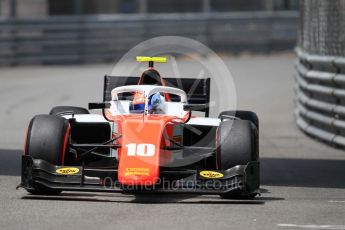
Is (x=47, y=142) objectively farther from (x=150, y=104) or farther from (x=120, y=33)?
(x=120, y=33)

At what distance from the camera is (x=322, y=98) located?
16078mm

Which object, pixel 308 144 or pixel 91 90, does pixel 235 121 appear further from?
pixel 91 90

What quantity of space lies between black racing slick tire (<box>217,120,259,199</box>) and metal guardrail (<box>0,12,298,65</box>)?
20.5 meters

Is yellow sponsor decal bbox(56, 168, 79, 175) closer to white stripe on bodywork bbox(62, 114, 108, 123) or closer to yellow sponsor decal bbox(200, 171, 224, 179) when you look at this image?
white stripe on bodywork bbox(62, 114, 108, 123)

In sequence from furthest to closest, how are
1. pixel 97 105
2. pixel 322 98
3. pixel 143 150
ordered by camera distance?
pixel 322 98 < pixel 97 105 < pixel 143 150

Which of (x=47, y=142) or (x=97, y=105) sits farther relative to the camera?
(x=97, y=105)

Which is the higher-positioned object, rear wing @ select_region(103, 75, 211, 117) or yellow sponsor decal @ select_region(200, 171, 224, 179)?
rear wing @ select_region(103, 75, 211, 117)

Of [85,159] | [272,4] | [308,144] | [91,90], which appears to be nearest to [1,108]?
[91,90]

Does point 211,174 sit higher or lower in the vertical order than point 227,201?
higher

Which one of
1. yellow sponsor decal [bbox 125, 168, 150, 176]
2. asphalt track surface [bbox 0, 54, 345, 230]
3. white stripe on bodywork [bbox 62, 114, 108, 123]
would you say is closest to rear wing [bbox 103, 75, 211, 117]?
white stripe on bodywork [bbox 62, 114, 108, 123]

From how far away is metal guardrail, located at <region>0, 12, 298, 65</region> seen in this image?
1192 inches

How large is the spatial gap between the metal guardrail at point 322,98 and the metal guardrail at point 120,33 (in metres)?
14.0

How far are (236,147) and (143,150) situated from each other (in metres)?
0.92

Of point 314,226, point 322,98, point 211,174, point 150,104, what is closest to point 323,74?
point 322,98
